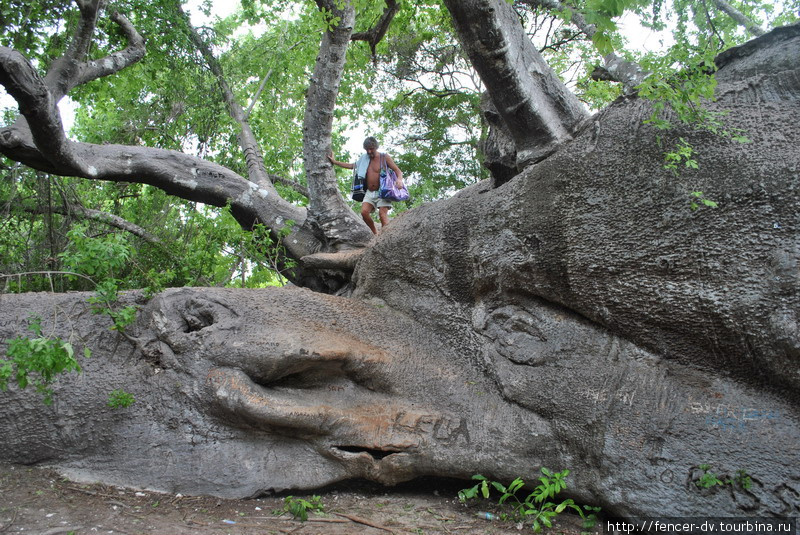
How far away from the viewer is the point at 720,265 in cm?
320

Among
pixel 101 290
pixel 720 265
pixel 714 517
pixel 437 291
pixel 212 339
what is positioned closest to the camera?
pixel 714 517

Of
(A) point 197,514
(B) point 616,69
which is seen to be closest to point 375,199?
(A) point 197,514

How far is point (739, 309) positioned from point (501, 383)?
148cm

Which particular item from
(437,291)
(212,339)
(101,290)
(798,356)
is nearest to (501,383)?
(437,291)

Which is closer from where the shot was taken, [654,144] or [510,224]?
[654,144]

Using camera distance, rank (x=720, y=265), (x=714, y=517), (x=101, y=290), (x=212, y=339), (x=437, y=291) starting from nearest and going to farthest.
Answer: (x=714, y=517)
(x=720, y=265)
(x=101, y=290)
(x=212, y=339)
(x=437, y=291)

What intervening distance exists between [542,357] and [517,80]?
1961 millimetres

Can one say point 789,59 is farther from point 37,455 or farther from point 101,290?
point 37,455

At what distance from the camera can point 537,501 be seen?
3404 millimetres

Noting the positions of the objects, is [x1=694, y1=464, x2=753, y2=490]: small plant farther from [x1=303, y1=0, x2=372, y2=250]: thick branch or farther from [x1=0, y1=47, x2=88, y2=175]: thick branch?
[x1=0, y1=47, x2=88, y2=175]: thick branch

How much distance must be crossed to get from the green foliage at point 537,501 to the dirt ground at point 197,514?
77 millimetres

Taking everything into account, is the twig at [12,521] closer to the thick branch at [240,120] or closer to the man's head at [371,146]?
the man's head at [371,146]

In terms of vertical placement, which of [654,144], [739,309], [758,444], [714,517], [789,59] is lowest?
[714,517]

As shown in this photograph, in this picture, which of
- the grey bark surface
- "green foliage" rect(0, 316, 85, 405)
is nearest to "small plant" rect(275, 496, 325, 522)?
"green foliage" rect(0, 316, 85, 405)
